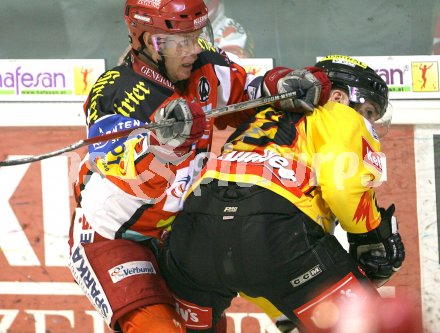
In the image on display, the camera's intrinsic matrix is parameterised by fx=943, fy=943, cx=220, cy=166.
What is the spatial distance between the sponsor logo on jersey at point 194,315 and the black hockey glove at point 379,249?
0.55 m

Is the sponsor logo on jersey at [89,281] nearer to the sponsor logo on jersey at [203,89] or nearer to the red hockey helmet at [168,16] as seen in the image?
the sponsor logo on jersey at [203,89]

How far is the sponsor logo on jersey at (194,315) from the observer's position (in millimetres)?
3260

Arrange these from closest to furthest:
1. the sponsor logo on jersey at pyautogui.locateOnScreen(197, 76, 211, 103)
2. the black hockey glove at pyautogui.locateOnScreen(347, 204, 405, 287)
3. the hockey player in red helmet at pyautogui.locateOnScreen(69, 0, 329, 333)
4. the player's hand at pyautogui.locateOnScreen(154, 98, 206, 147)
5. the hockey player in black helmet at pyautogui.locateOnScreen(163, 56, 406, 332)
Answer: the player's hand at pyautogui.locateOnScreen(154, 98, 206, 147)
the hockey player in black helmet at pyautogui.locateOnScreen(163, 56, 406, 332)
the hockey player in red helmet at pyautogui.locateOnScreen(69, 0, 329, 333)
the black hockey glove at pyautogui.locateOnScreen(347, 204, 405, 287)
the sponsor logo on jersey at pyautogui.locateOnScreen(197, 76, 211, 103)

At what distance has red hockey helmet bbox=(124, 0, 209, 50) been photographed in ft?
10.3

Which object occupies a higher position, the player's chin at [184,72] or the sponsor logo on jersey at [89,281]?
the player's chin at [184,72]

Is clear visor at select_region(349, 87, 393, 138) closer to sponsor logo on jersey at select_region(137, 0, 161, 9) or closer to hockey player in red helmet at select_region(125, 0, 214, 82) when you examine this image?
hockey player in red helmet at select_region(125, 0, 214, 82)

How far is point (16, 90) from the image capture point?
14.4 feet

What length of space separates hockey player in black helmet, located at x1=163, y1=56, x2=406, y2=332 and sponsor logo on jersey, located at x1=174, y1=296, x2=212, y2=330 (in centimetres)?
16

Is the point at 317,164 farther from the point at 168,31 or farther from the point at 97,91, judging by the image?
the point at 97,91

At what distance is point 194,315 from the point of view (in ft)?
10.8

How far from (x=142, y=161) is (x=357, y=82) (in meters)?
0.85

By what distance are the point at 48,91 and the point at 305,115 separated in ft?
5.54

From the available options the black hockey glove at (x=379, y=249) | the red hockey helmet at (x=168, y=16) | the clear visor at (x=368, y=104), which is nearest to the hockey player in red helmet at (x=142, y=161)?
the red hockey helmet at (x=168, y=16)

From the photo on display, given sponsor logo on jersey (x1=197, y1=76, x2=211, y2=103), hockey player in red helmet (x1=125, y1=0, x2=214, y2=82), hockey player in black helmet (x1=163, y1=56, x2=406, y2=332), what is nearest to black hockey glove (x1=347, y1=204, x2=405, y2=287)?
hockey player in black helmet (x1=163, y1=56, x2=406, y2=332)
